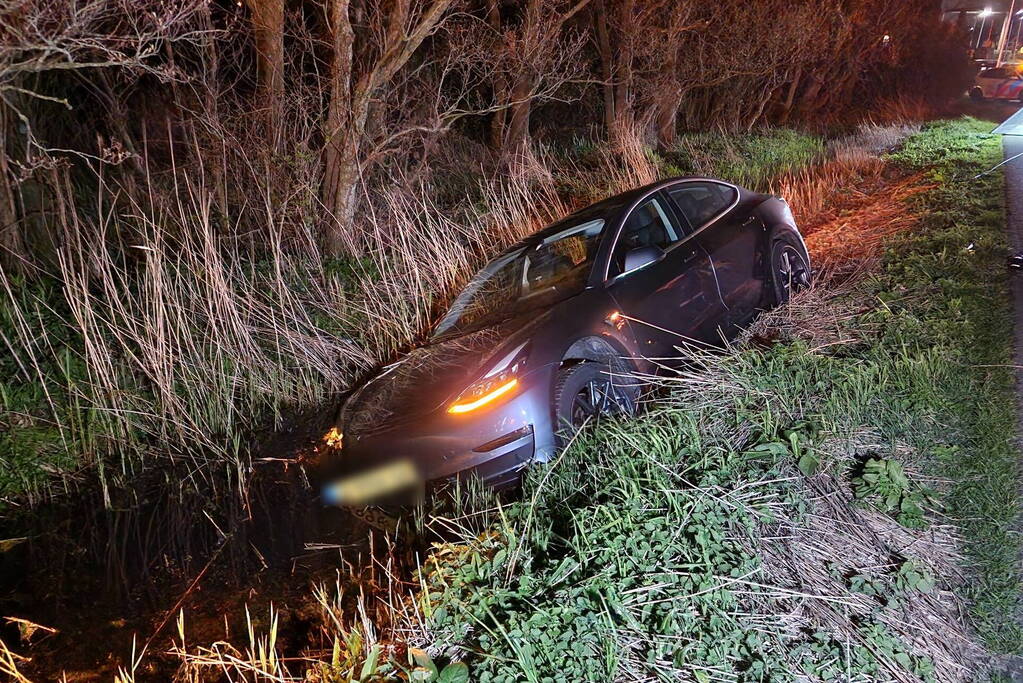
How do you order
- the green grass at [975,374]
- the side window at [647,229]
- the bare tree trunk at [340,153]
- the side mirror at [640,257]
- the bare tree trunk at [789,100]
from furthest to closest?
1. the bare tree trunk at [789,100]
2. the bare tree trunk at [340,153]
3. the side window at [647,229]
4. the side mirror at [640,257]
5. the green grass at [975,374]

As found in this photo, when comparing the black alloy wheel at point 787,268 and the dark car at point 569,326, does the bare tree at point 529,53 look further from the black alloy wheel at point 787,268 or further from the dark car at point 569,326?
the dark car at point 569,326

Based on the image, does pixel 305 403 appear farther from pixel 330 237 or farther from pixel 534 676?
pixel 534 676

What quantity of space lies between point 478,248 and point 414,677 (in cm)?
719

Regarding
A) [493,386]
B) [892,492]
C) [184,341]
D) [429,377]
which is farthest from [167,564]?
[892,492]

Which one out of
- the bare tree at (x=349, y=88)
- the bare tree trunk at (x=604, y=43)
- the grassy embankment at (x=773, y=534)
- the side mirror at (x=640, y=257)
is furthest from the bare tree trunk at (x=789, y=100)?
the grassy embankment at (x=773, y=534)

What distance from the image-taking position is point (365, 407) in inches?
219

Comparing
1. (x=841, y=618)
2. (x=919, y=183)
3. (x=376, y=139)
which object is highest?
(x=376, y=139)

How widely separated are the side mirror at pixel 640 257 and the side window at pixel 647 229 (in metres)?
0.22

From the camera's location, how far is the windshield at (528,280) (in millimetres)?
5848

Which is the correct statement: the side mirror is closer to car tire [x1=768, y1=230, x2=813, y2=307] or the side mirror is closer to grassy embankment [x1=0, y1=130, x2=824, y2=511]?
car tire [x1=768, y1=230, x2=813, y2=307]

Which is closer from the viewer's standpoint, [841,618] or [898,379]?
[841,618]

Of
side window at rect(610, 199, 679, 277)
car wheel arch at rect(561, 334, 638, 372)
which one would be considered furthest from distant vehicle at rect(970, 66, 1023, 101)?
car wheel arch at rect(561, 334, 638, 372)

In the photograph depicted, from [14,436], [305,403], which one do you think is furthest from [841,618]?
[14,436]

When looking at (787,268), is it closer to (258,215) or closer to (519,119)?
(258,215)
